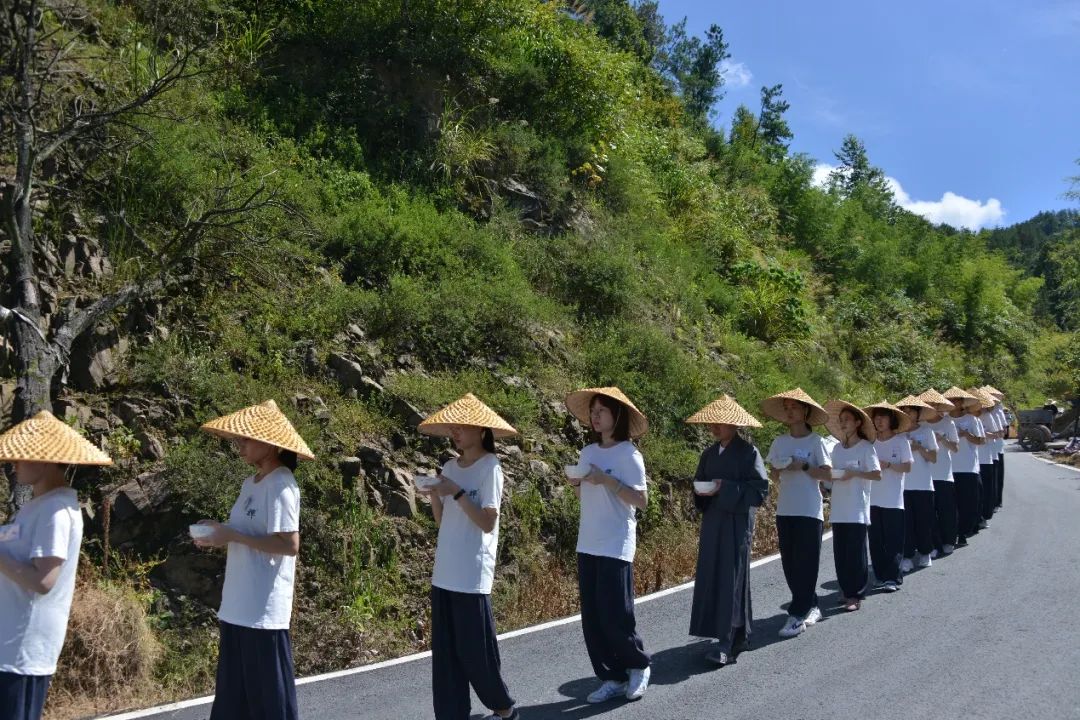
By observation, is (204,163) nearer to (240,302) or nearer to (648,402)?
(240,302)

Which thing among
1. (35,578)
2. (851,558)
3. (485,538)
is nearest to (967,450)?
(851,558)

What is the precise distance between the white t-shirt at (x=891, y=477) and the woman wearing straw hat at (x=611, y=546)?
4.55 m

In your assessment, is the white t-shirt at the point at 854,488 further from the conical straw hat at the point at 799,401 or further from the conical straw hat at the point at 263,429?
the conical straw hat at the point at 263,429

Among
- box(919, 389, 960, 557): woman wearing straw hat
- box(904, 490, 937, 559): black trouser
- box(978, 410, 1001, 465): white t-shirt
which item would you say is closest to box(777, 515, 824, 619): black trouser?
box(904, 490, 937, 559): black trouser

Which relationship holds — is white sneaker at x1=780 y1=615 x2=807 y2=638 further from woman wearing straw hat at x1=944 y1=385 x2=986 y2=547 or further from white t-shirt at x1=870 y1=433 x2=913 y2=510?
woman wearing straw hat at x1=944 y1=385 x2=986 y2=547

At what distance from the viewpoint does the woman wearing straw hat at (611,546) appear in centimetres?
611

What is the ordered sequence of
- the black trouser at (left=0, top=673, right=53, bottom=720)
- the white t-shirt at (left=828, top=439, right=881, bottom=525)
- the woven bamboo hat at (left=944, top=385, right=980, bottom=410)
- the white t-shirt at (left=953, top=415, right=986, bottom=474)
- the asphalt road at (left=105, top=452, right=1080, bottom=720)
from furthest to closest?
1. the woven bamboo hat at (left=944, top=385, right=980, bottom=410)
2. the white t-shirt at (left=953, top=415, right=986, bottom=474)
3. the white t-shirt at (left=828, top=439, right=881, bottom=525)
4. the asphalt road at (left=105, top=452, right=1080, bottom=720)
5. the black trouser at (left=0, top=673, right=53, bottom=720)

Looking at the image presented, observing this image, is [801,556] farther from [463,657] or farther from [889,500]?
[463,657]

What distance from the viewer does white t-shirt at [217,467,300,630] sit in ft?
15.1

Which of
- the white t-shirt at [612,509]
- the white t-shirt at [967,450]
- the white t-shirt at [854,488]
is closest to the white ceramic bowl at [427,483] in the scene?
the white t-shirt at [612,509]

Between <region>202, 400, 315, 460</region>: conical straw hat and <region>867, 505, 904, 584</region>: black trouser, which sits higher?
<region>202, 400, 315, 460</region>: conical straw hat

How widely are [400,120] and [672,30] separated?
1378 inches

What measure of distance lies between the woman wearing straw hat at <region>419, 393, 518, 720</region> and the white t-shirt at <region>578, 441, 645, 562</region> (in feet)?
3.25

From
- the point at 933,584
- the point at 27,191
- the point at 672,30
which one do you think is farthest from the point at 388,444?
the point at 672,30
